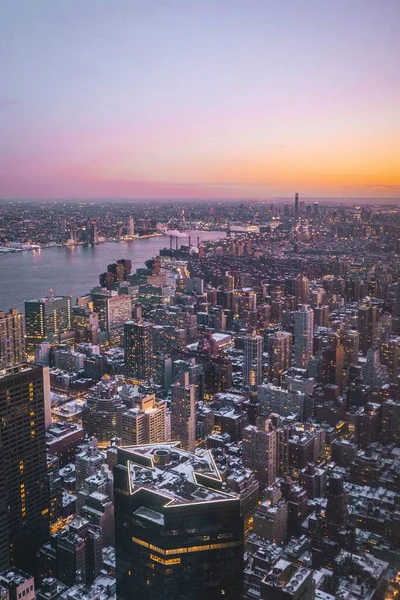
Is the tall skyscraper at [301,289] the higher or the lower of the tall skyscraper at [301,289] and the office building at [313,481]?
the higher

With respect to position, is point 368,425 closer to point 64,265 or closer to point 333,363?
point 333,363

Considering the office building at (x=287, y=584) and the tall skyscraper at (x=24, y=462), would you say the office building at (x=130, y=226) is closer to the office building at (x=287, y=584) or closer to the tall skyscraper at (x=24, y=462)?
the tall skyscraper at (x=24, y=462)

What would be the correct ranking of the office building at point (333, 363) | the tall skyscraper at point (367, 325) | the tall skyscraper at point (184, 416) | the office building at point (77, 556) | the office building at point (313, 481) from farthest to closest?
the office building at point (333, 363) < the tall skyscraper at point (367, 325) < the tall skyscraper at point (184, 416) < the office building at point (313, 481) < the office building at point (77, 556)

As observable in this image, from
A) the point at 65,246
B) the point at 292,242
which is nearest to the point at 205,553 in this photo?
the point at 65,246

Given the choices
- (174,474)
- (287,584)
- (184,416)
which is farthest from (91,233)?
(174,474)

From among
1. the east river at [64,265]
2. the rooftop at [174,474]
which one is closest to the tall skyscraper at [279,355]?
the east river at [64,265]

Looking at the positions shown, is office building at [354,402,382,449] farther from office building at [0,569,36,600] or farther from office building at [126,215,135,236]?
office building at [126,215,135,236]
